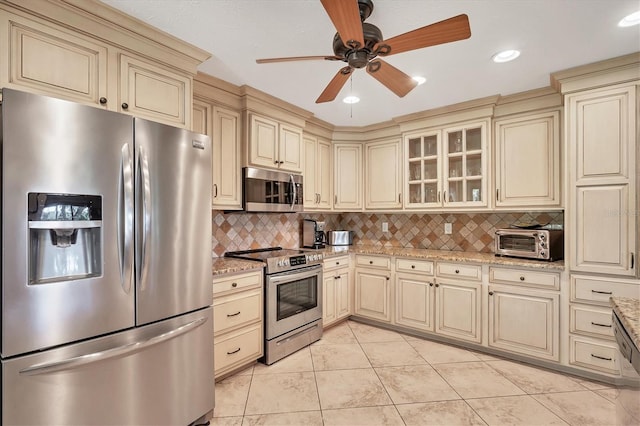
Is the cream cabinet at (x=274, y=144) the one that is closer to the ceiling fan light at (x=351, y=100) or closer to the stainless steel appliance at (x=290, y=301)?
the ceiling fan light at (x=351, y=100)

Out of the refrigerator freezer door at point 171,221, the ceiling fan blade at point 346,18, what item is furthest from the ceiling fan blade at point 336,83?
the refrigerator freezer door at point 171,221

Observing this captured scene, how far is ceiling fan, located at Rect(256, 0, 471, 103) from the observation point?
50.4 inches

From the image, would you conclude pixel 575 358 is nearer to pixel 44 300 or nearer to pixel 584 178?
pixel 584 178

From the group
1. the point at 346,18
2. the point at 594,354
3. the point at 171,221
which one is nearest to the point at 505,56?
the point at 346,18

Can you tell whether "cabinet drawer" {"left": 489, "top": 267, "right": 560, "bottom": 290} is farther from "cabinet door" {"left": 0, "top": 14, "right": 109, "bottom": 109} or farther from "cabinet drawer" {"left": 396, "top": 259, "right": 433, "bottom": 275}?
"cabinet door" {"left": 0, "top": 14, "right": 109, "bottom": 109}

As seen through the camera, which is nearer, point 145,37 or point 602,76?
point 145,37

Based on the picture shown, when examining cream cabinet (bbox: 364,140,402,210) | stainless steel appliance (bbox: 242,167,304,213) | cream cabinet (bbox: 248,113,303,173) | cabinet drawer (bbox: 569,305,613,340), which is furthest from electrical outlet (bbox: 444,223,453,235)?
cream cabinet (bbox: 248,113,303,173)

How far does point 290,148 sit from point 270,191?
23.4 inches

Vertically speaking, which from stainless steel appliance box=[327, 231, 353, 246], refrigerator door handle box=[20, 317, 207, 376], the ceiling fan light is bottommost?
refrigerator door handle box=[20, 317, 207, 376]

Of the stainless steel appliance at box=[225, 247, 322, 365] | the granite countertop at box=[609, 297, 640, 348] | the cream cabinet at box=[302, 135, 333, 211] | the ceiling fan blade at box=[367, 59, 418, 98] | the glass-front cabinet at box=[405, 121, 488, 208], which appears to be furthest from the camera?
the cream cabinet at box=[302, 135, 333, 211]

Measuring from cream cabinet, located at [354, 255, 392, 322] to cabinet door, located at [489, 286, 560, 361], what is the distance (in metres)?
1.08

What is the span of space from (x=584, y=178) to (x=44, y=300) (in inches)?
140

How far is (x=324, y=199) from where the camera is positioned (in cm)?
393

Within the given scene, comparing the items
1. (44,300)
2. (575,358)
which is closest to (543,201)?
(575,358)
